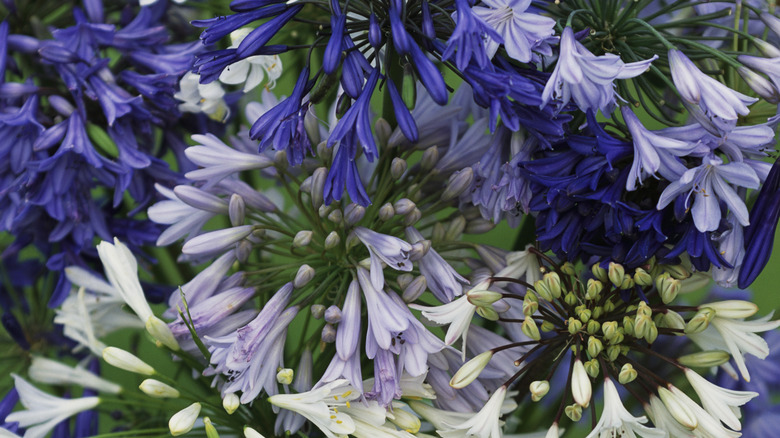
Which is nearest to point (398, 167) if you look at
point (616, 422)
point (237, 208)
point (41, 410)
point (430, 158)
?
point (430, 158)

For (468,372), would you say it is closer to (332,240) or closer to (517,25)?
(332,240)

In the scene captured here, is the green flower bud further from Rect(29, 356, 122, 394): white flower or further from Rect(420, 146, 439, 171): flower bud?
Rect(29, 356, 122, 394): white flower

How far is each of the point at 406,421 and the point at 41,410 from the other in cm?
30

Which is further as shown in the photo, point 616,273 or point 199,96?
point 199,96

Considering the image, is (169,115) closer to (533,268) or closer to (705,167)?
(533,268)

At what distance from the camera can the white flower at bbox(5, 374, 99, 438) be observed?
25.5 inches

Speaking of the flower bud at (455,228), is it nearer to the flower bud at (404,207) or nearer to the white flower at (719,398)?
the flower bud at (404,207)

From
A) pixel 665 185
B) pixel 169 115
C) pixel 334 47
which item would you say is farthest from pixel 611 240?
pixel 169 115

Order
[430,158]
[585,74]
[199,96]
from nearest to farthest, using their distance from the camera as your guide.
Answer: [585,74]
[430,158]
[199,96]

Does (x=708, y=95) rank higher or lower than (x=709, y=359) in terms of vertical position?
higher

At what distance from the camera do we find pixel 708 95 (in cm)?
53

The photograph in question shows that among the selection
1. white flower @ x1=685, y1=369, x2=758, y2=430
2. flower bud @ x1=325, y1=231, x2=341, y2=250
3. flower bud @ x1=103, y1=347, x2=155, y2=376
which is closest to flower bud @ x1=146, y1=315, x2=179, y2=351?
flower bud @ x1=103, y1=347, x2=155, y2=376

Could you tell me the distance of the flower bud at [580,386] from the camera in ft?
1.77

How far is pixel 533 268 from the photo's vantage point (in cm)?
62
